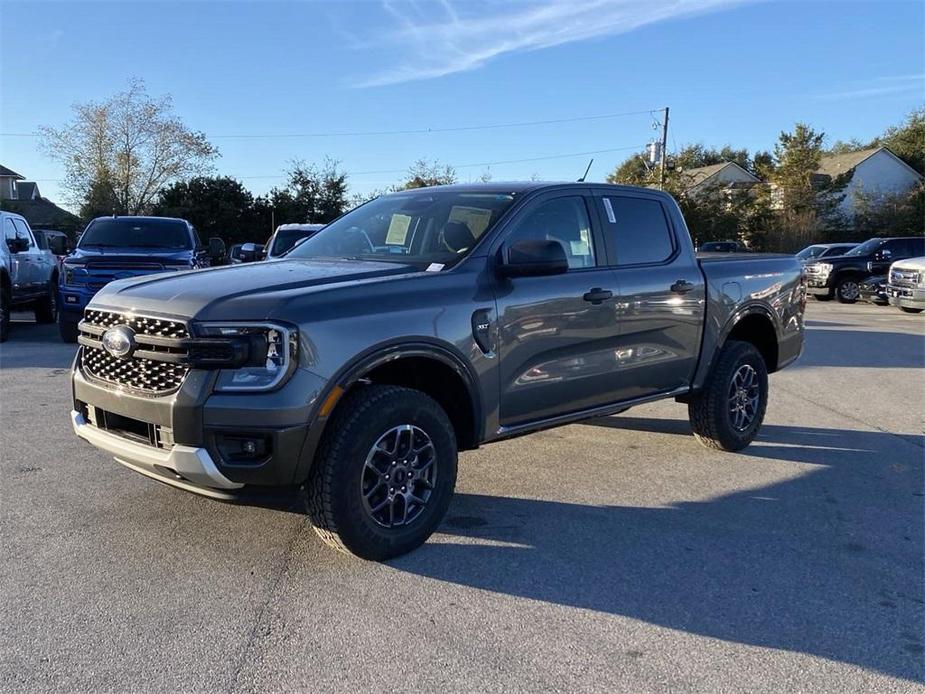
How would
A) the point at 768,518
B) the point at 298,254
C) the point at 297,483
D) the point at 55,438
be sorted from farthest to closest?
the point at 55,438
the point at 298,254
the point at 768,518
the point at 297,483

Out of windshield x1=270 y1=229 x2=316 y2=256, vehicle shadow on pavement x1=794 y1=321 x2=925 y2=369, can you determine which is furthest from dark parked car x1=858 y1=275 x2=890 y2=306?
windshield x1=270 y1=229 x2=316 y2=256

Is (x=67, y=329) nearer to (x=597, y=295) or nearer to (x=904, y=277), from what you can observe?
(x=597, y=295)

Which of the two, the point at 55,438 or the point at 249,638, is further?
the point at 55,438

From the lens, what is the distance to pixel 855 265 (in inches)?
890

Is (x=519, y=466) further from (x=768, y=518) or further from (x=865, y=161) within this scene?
(x=865, y=161)

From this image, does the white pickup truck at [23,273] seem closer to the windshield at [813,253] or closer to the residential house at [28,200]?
the windshield at [813,253]

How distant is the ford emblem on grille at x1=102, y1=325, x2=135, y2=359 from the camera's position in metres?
3.68

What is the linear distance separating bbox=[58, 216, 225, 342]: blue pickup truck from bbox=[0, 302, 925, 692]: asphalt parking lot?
5.53 meters

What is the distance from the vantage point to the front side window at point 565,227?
15.3 feet

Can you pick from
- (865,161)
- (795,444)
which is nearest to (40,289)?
(795,444)

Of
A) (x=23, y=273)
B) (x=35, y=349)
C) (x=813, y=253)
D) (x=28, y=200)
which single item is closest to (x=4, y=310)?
(x=23, y=273)

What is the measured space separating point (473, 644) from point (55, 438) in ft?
14.2

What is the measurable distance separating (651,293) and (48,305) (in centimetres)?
1258

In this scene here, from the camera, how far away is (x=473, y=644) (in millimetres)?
3119
